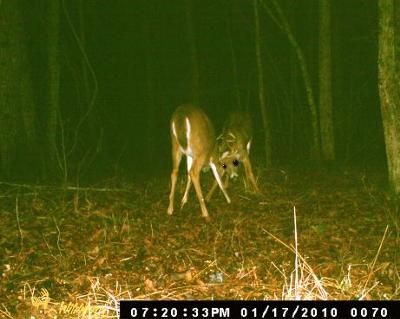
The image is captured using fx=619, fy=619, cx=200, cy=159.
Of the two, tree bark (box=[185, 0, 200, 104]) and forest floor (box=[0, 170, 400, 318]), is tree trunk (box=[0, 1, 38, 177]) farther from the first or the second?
tree bark (box=[185, 0, 200, 104])

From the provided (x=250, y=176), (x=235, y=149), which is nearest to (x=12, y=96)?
Answer: (x=235, y=149)

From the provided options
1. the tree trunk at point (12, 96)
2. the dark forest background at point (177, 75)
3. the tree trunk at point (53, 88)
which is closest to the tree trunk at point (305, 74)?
the dark forest background at point (177, 75)

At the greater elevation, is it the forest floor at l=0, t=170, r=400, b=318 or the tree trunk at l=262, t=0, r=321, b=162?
the tree trunk at l=262, t=0, r=321, b=162

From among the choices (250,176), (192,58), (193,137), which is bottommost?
(250,176)

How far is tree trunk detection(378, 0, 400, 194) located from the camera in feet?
25.4

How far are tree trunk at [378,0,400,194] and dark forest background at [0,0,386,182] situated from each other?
4.95 meters

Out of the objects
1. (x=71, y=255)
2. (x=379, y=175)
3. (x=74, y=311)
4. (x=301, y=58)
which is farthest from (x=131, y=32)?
(x=74, y=311)

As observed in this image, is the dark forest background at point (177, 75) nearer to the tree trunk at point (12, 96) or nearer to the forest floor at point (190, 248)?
the tree trunk at point (12, 96)

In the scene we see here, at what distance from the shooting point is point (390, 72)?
7797 millimetres

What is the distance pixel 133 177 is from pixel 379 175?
15.0 feet

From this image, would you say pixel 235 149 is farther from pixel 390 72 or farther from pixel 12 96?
pixel 12 96

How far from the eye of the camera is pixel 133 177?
38.9 feet

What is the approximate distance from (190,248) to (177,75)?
24.6 metres

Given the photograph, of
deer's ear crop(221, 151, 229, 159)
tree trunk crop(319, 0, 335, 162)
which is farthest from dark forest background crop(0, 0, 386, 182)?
deer's ear crop(221, 151, 229, 159)
